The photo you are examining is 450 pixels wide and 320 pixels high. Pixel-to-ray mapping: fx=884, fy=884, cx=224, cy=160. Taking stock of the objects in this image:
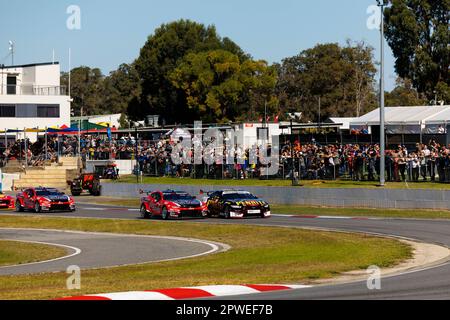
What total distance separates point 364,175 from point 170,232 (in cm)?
1347

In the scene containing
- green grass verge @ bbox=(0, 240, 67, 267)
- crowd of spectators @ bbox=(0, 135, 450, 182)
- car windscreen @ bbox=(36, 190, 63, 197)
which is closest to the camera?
green grass verge @ bbox=(0, 240, 67, 267)

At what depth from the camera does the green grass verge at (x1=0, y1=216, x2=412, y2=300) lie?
57.9ft

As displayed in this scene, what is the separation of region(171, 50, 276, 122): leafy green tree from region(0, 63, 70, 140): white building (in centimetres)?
1265

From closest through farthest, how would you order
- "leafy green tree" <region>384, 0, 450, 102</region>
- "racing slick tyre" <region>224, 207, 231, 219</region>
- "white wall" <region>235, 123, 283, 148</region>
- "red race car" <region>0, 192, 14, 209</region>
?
"racing slick tyre" <region>224, 207, 231, 219</region> → "red race car" <region>0, 192, 14, 209</region> → "white wall" <region>235, 123, 283, 148</region> → "leafy green tree" <region>384, 0, 450, 102</region>

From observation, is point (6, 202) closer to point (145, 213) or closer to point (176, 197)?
point (145, 213)

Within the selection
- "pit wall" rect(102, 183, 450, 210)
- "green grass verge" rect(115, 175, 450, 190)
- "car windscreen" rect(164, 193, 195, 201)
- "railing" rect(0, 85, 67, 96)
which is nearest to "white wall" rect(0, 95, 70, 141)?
"railing" rect(0, 85, 67, 96)

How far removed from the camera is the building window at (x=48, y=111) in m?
92.1

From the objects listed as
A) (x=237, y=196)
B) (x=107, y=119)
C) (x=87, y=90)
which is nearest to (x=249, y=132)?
(x=237, y=196)

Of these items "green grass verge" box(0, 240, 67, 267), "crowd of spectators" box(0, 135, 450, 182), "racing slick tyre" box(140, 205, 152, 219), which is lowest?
"green grass verge" box(0, 240, 67, 267)

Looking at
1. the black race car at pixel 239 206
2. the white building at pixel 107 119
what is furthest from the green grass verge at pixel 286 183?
the white building at pixel 107 119

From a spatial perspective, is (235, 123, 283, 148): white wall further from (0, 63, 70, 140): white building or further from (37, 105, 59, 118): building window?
(37, 105, 59, 118): building window

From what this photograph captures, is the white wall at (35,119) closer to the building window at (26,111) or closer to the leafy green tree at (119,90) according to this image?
the building window at (26,111)

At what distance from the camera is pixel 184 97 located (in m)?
95.7
